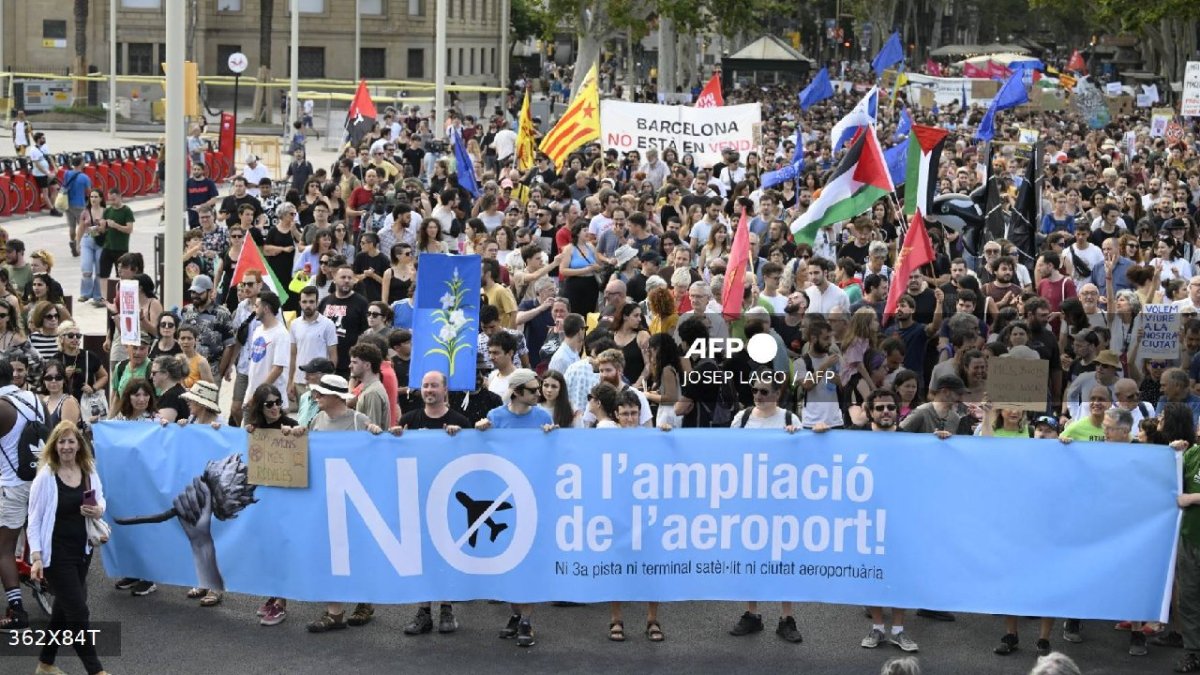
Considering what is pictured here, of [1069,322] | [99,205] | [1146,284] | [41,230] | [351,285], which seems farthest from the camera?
[41,230]

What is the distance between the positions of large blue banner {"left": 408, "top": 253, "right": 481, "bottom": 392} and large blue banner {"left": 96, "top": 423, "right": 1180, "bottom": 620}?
5.15ft

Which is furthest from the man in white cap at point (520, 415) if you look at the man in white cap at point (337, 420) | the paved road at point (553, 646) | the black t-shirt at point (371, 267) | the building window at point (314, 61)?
the building window at point (314, 61)

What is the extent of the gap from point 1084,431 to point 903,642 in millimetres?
1591

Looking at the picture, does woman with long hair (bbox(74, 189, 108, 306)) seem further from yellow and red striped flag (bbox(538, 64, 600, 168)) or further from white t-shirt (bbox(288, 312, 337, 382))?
white t-shirt (bbox(288, 312, 337, 382))

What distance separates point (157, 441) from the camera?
33.5ft

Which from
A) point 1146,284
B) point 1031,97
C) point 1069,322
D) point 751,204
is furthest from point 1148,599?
point 1031,97

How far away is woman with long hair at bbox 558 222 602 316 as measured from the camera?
1602 centimetres

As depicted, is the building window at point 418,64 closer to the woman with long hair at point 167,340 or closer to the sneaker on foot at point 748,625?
the woman with long hair at point 167,340

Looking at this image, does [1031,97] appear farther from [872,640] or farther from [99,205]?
[872,640]

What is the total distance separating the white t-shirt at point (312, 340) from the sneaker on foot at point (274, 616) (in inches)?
139

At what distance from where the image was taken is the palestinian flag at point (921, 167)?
1891cm

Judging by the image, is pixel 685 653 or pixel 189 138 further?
pixel 189 138

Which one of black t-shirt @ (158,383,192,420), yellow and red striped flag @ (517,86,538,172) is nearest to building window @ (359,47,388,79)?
yellow and red striped flag @ (517,86,538,172)

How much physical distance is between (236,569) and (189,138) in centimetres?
2450
